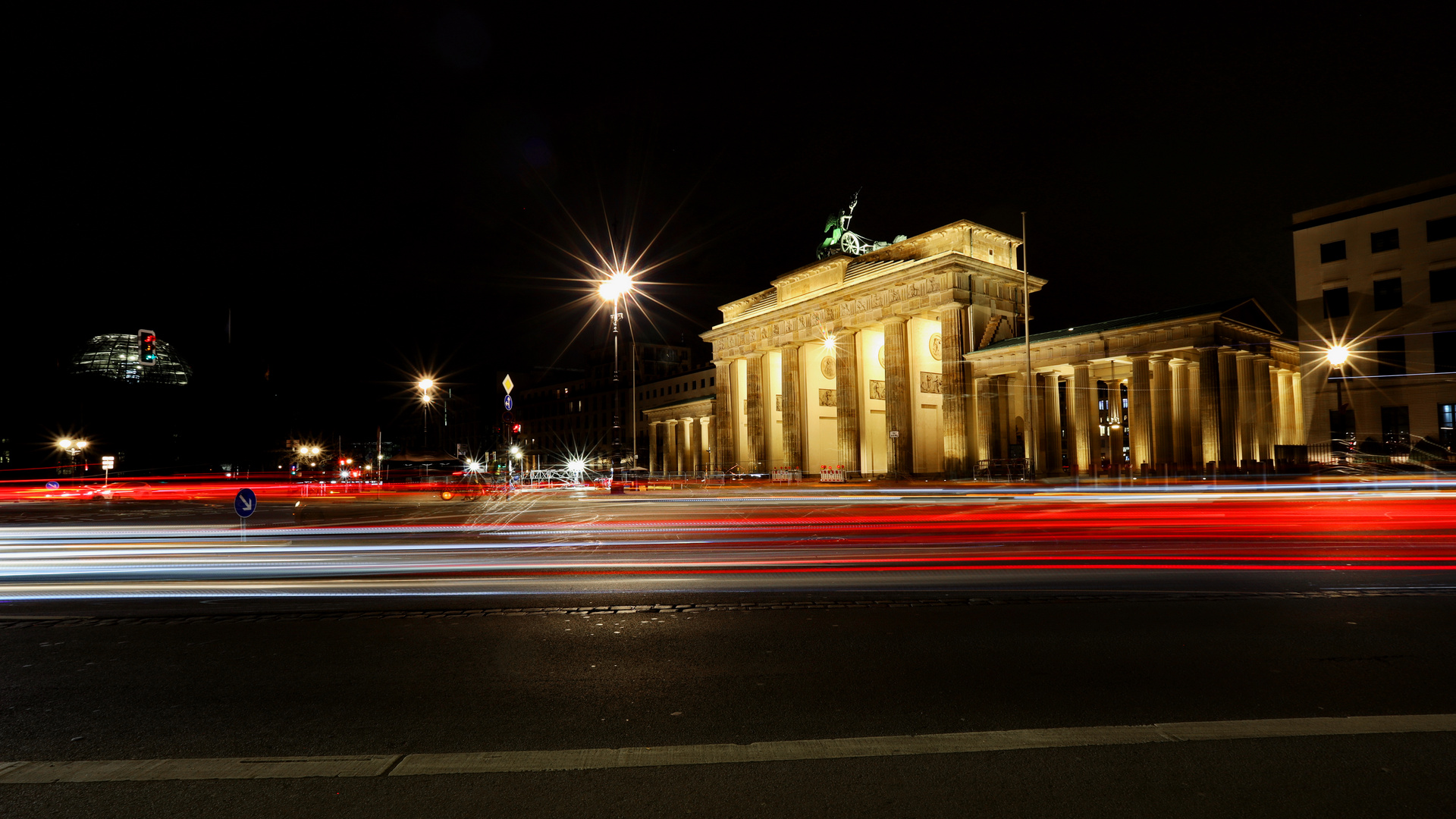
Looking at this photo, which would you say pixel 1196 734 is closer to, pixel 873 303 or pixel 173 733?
pixel 173 733

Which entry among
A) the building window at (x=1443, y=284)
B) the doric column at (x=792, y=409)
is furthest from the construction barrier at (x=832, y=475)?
the building window at (x=1443, y=284)

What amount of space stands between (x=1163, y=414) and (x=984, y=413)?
31.4 ft

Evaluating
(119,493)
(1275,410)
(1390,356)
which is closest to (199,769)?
(119,493)

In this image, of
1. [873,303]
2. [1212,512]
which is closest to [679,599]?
[1212,512]

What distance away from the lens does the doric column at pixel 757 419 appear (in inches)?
2450

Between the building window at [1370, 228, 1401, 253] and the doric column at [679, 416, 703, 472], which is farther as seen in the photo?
the doric column at [679, 416, 703, 472]

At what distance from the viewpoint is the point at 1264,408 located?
39.5m

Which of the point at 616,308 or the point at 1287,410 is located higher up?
the point at 616,308

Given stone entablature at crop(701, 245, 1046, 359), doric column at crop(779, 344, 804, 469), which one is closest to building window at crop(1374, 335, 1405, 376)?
stone entablature at crop(701, 245, 1046, 359)

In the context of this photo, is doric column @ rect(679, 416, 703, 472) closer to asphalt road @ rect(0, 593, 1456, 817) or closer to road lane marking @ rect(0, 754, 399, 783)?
asphalt road @ rect(0, 593, 1456, 817)

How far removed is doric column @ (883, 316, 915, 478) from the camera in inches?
1938

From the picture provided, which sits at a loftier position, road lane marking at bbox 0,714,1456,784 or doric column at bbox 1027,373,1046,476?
doric column at bbox 1027,373,1046,476

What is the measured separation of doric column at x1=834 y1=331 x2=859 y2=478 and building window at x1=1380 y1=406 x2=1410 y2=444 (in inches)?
1146

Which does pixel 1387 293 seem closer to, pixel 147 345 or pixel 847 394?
pixel 847 394
